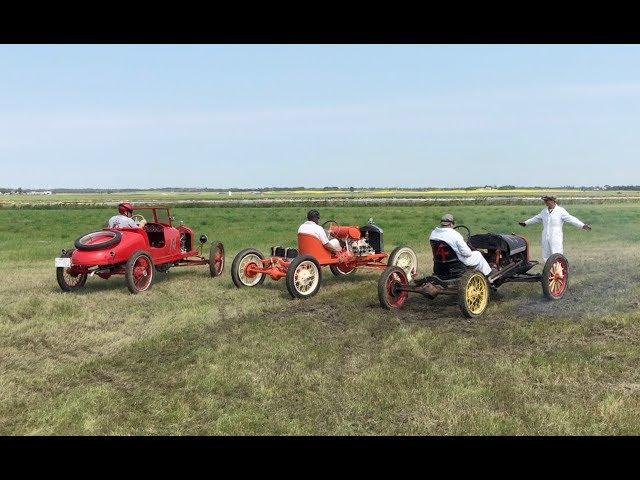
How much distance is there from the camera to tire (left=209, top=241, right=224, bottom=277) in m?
12.4

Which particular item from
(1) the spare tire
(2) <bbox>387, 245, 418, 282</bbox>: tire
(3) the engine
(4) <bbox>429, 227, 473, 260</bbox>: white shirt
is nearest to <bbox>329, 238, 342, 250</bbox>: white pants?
(3) the engine

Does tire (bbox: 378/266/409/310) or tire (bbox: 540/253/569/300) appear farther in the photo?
tire (bbox: 540/253/569/300)

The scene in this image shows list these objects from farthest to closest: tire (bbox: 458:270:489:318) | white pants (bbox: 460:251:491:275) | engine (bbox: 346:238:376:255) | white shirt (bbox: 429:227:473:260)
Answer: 1. engine (bbox: 346:238:376:255)
2. white pants (bbox: 460:251:491:275)
3. white shirt (bbox: 429:227:473:260)
4. tire (bbox: 458:270:489:318)

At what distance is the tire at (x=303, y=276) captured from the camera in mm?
9664

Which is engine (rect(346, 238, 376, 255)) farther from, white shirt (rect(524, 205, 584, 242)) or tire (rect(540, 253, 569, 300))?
tire (rect(540, 253, 569, 300))

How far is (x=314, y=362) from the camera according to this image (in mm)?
6266

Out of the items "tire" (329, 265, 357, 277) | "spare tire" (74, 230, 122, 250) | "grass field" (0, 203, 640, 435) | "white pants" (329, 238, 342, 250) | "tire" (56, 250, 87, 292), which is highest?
"spare tire" (74, 230, 122, 250)

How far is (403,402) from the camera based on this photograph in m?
5.04

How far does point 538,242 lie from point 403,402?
16.7 metres

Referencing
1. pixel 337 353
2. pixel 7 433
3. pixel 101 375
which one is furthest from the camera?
pixel 337 353

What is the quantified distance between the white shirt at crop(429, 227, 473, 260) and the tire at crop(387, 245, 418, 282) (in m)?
3.04

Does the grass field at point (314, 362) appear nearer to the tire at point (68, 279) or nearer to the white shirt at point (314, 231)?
the tire at point (68, 279)
